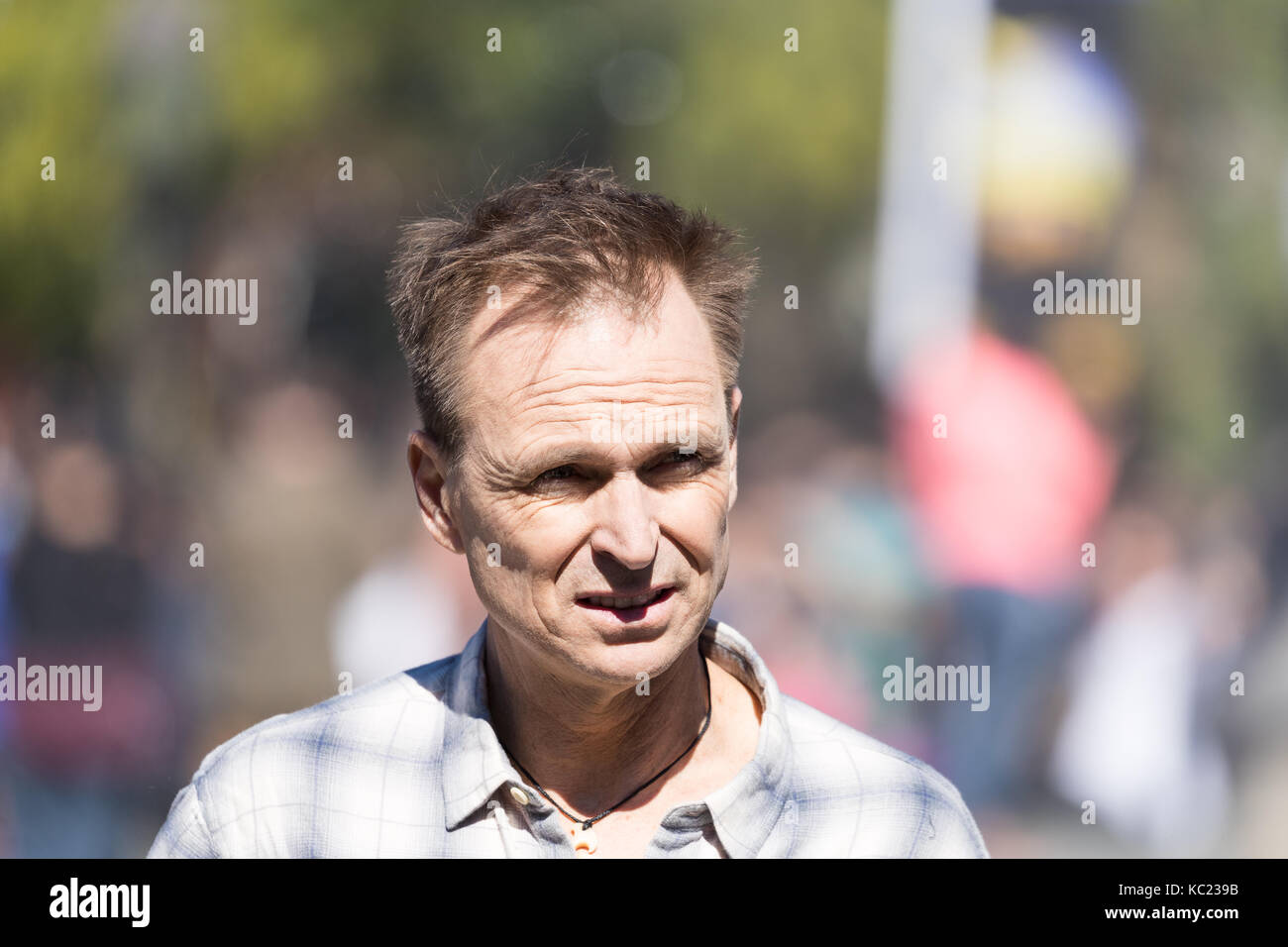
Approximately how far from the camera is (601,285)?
229 centimetres

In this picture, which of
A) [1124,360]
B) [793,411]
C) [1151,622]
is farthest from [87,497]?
[1124,360]

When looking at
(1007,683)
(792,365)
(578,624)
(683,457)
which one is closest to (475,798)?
(578,624)

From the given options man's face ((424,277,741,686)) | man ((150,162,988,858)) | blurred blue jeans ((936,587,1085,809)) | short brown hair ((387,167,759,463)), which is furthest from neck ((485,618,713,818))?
blurred blue jeans ((936,587,1085,809))

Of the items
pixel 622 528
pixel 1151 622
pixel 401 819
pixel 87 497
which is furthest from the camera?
pixel 1151 622

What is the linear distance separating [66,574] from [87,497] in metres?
0.40

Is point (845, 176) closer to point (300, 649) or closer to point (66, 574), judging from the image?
point (300, 649)

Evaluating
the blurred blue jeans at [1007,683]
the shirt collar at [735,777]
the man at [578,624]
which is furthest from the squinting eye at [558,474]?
the blurred blue jeans at [1007,683]

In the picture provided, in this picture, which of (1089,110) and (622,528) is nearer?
(622,528)

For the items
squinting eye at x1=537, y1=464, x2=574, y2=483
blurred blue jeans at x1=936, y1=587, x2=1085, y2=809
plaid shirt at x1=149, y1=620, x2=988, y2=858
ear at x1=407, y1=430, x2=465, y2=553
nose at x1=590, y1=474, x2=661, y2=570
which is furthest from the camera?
blurred blue jeans at x1=936, y1=587, x2=1085, y2=809

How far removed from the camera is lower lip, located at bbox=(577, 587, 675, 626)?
2.20 m

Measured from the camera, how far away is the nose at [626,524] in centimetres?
214

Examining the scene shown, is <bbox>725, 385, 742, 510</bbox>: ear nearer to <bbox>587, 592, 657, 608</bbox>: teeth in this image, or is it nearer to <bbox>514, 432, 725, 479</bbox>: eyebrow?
<bbox>514, 432, 725, 479</bbox>: eyebrow

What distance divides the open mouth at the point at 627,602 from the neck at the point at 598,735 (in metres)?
0.23

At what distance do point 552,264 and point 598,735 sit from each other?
0.86 metres
